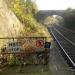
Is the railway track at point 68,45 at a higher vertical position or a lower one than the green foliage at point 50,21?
lower

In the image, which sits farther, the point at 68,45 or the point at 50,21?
the point at 50,21

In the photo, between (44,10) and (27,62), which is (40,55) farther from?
(44,10)

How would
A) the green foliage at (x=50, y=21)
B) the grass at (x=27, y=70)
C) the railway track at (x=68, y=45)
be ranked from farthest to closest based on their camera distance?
the green foliage at (x=50, y=21), the railway track at (x=68, y=45), the grass at (x=27, y=70)

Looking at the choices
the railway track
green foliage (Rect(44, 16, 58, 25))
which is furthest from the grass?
green foliage (Rect(44, 16, 58, 25))

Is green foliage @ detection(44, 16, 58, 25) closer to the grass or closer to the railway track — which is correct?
the railway track

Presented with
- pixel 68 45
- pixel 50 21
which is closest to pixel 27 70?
pixel 68 45

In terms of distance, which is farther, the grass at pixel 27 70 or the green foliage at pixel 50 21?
the green foliage at pixel 50 21

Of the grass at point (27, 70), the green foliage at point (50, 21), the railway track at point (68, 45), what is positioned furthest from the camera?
→ the green foliage at point (50, 21)

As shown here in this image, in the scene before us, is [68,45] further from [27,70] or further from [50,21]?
[50,21]

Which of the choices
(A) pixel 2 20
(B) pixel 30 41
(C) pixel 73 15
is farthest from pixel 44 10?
(B) pixel 30 41

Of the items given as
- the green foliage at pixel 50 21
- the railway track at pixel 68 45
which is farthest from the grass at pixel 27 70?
the green foliage at pixel 50 21

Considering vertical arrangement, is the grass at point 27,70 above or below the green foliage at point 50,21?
below

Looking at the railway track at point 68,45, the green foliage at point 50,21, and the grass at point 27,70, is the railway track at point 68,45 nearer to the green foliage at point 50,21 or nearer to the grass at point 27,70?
the grass at point 27,70

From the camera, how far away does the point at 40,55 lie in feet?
48.3
